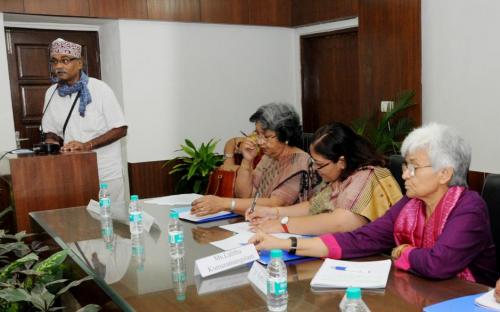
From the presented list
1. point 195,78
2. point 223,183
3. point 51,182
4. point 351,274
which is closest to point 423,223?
point 351,274

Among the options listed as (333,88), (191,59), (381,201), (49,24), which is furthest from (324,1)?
(381,201)

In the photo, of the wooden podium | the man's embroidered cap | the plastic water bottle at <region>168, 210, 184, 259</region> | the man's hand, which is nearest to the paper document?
the plastic water bottle at <region>168, 210, 184, 259</region>

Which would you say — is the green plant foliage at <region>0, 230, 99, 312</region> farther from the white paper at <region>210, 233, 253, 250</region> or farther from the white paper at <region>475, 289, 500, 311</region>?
the white paper at <region>475, 289, 500, 311</region>

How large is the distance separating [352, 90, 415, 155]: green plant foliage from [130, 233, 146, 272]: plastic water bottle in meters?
2.49

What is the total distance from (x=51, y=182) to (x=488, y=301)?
7.41ft

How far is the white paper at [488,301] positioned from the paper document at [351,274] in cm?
24

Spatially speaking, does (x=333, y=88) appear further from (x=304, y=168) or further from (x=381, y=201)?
(x=381, y=201)

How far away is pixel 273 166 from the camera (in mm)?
2582

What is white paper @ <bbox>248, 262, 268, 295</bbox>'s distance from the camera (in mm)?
1342

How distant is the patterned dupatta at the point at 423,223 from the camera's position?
5.14ft

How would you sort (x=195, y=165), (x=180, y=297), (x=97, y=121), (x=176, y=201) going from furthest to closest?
(x=195, y=165), (x=97, y=121), (x=176, y=201), (x=180, y=297)

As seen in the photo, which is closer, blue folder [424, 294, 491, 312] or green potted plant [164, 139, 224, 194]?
blue folder [424, 294, 491, 312]

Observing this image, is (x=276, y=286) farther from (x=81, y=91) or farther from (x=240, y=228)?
(x=81, y=91)

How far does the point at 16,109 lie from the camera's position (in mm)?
4516
